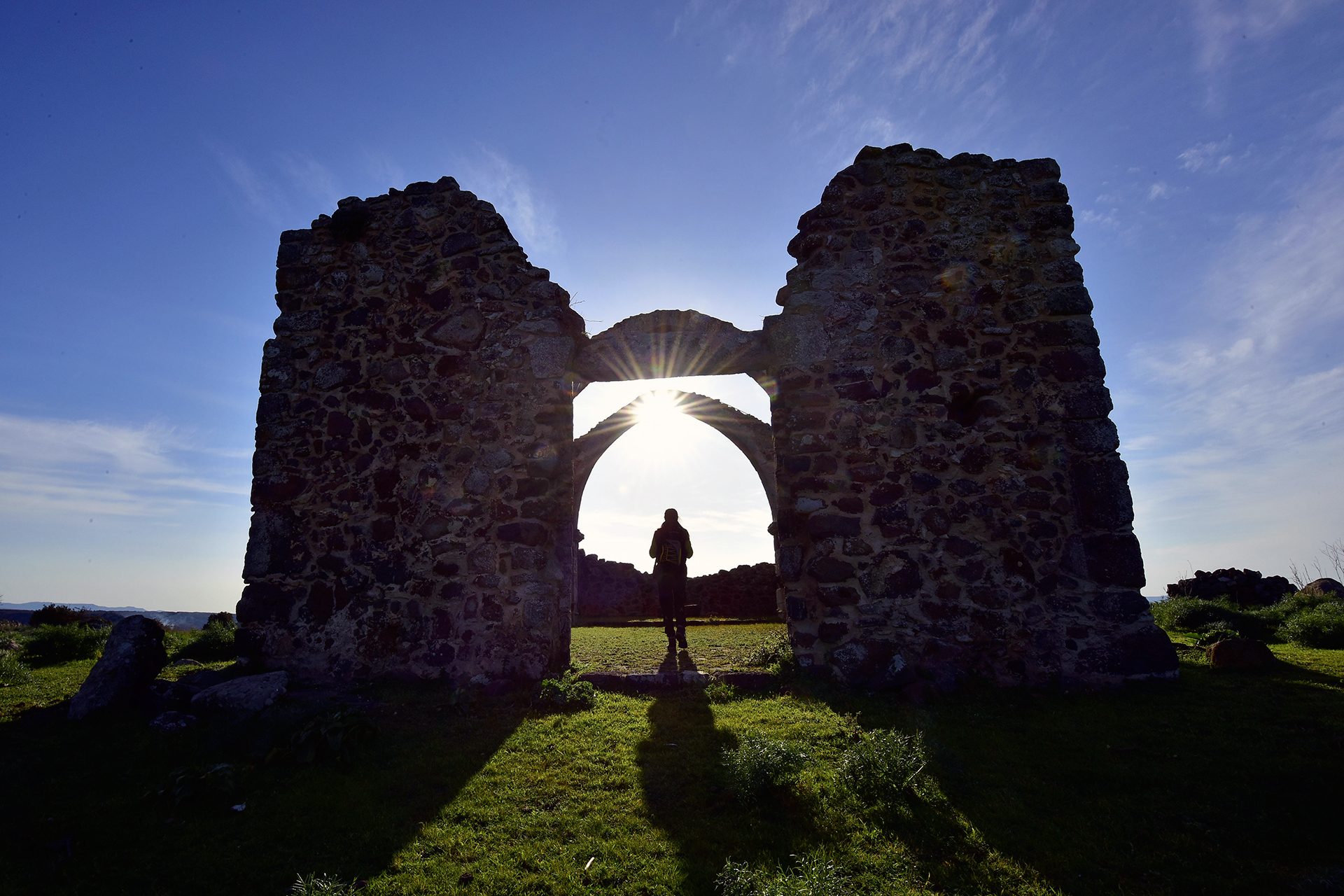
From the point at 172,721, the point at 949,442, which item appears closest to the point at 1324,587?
the point at 949,442

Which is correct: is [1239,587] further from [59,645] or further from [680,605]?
[59,645]

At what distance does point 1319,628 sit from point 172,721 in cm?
1113

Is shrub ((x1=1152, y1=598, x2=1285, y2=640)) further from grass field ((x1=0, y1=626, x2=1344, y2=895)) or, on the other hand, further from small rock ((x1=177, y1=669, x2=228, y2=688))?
small rock ((x1=177, y1=669, x2=228, y2=688))

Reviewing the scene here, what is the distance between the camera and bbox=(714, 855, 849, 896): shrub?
2.43 m

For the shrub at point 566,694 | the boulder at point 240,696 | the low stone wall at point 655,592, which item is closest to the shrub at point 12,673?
the boulder at point 240,696

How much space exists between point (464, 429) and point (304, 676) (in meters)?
2.93

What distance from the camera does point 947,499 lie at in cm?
630

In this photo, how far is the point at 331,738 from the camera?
4371 millimetres

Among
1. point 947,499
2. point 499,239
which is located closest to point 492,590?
point 499,239

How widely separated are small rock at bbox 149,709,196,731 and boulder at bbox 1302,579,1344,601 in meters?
14.3

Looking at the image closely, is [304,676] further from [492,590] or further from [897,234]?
[897,234]

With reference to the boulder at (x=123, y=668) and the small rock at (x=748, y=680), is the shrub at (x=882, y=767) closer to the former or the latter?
the small rock at (x=748, y=680)

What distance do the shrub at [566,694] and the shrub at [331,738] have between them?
1.42 meters

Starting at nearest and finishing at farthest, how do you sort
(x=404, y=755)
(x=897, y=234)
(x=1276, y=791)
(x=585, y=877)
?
(x=585, y=877)
(x=1276, y=791)
(x=404, y=755)
(x=897, y=234)
